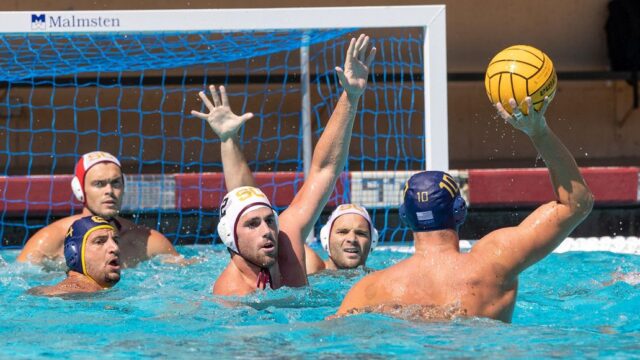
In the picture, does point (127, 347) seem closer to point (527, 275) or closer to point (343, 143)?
point (343, 143)

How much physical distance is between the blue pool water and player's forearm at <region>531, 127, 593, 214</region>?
53 cm

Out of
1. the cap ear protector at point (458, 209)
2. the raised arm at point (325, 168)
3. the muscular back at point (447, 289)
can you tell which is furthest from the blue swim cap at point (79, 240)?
the cap ear protector at point (458, 209)

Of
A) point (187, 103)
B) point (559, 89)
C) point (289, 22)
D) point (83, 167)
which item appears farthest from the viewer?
point (559, 89)

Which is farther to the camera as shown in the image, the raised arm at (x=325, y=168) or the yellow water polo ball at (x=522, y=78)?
the raised arm at (x=325, y=168)

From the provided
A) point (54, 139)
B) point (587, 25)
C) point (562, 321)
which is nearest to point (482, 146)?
point (587, 25)

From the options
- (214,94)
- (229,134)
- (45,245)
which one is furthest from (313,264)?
(45,245)

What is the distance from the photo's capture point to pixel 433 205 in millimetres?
3553

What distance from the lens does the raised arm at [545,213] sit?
3.46 m

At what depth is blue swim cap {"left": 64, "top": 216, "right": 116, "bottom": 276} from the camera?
4.87 m

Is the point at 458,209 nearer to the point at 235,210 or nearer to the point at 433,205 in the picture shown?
the point at 433,205

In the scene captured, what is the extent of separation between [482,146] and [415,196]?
8.49 metres

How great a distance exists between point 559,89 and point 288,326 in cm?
878

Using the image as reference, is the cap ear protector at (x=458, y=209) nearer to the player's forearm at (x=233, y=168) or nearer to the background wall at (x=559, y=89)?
the player's forearm at (x=233, y=168)

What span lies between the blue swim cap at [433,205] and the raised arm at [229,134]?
175 cm
